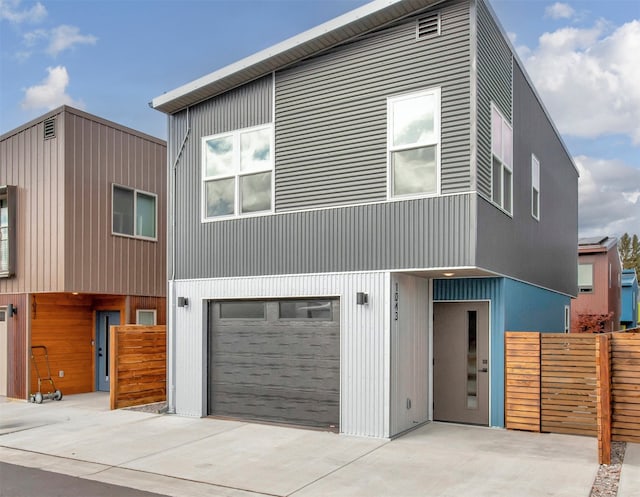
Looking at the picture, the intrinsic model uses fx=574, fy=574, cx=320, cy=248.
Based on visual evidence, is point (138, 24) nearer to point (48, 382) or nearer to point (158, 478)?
point (48, 382)

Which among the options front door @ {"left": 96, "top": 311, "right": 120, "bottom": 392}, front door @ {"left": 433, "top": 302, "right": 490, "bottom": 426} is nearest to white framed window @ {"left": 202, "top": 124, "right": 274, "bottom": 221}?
front door @ {"left": 433, "top": 302, "right": 490, "bottom": 426}

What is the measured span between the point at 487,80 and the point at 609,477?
5683 millimetres

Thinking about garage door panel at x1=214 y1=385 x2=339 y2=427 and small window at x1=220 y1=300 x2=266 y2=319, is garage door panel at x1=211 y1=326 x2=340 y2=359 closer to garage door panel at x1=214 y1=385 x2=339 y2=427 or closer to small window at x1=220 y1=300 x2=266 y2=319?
small window at x1=220 y1=300 x2=266 y2=319

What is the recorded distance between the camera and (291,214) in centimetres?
965

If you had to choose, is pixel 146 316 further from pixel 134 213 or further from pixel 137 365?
pixel 137 365

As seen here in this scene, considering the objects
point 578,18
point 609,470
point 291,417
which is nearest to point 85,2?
point 291,417

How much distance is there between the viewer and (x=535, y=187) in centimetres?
1205

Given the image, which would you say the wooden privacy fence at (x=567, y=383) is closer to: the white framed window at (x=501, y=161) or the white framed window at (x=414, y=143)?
the white framed window at (x=501, y=161)

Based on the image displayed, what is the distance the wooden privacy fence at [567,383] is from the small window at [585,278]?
52.3 ft

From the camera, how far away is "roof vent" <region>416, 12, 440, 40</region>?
8492 millimetres

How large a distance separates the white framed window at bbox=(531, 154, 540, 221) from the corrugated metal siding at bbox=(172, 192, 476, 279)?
4368mm

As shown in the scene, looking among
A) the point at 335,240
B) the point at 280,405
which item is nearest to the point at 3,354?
the point at 280,405

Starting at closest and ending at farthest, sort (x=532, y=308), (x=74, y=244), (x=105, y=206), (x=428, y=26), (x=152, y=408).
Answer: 1. (x=428, y=26)
2. (x=152, y=408)
3. (x=532, y=308)
4. (x=74, y=244)
5. (x=105, y=206)

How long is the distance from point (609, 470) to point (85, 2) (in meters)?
14.3
